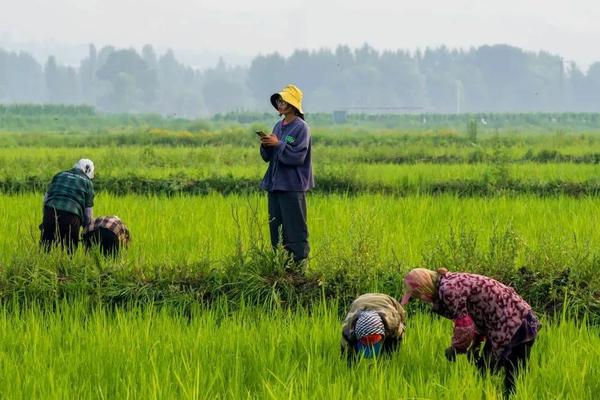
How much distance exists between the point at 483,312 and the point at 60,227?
3792mm

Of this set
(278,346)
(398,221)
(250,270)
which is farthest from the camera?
(398,221)

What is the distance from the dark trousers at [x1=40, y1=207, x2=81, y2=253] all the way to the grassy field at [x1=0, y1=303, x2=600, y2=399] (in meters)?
1.47

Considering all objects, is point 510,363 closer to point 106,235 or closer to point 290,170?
point 290,170

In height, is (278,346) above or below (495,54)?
below

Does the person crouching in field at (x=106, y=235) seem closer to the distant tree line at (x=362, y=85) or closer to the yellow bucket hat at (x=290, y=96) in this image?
the yellow bucket hat at (x=290, y=96)

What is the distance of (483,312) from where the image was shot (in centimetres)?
362

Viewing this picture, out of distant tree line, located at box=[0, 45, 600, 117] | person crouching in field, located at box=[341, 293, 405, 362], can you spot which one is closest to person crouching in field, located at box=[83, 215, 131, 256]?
person crouching in field, located at box=[341, 293, 405, 362]

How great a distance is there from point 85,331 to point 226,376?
3.39 ft

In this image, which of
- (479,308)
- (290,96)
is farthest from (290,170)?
(479,308)

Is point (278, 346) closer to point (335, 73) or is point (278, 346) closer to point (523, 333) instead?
point (523, 333)

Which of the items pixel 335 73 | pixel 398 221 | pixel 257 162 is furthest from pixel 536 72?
pixel 398 221

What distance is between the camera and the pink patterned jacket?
3547 millimetres

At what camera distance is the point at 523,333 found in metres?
3.61

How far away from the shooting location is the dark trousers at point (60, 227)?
618cm
